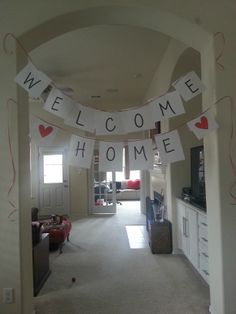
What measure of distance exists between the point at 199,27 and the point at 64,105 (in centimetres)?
122

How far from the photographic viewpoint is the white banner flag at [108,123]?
91.4 inches

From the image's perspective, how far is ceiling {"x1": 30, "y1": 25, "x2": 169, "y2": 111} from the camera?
12.5 ft

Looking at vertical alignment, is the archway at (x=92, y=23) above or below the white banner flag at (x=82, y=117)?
above

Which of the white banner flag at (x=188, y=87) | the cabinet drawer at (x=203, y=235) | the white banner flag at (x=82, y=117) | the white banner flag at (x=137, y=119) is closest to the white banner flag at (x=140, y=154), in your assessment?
the white banner flag at (x=137, y=119)

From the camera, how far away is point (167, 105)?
2.27 m

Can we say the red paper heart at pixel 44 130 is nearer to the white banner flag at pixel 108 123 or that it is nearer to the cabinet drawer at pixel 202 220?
the white banner flag at pixel 108 123

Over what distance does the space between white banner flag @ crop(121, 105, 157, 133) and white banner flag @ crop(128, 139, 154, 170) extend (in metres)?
0.12

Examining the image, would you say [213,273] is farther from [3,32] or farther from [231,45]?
[3,32]

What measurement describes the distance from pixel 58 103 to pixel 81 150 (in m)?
0.41

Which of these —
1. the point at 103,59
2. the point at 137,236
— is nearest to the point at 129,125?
the point at 103,59

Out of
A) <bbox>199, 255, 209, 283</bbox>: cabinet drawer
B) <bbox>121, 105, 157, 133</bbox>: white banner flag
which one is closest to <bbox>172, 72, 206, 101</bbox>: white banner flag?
<bbox>121, 105, 157, 133</bbox>: white banner flag

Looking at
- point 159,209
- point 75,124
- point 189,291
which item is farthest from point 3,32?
point 159,209

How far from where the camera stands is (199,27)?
221 cm

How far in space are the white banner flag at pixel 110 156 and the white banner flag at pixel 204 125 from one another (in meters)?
0.60
